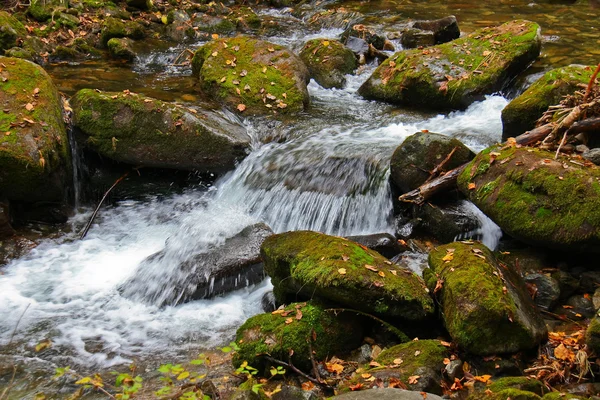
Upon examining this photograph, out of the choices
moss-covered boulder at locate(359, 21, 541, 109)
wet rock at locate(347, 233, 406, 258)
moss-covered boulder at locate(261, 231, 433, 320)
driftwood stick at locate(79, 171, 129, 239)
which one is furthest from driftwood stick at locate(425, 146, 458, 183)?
driftwood stick at locate(79, 171, 129, 239)

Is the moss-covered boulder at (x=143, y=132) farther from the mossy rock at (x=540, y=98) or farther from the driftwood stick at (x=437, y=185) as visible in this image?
the mossy rock at (x=540, y=98)

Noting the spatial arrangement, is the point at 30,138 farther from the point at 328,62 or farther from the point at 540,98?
the point at 540,98

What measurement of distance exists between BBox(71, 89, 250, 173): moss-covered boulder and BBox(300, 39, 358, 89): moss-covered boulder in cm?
359

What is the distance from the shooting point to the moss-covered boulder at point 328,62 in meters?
10.9

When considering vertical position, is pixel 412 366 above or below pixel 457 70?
below

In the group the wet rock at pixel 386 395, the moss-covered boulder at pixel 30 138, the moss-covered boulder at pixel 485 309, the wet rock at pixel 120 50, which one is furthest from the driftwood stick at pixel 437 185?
the wet rock at pixel 120 50

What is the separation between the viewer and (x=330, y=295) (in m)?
5.08

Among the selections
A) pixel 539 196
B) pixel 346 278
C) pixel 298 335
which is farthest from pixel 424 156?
pixel 298 335

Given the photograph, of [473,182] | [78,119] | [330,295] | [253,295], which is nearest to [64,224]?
[78,119]

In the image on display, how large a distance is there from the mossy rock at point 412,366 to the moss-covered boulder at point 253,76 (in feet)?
18.5

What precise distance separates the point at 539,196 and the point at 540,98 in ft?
7.30

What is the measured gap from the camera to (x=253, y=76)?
32.1 feet

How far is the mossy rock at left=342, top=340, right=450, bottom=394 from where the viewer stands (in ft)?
13.9

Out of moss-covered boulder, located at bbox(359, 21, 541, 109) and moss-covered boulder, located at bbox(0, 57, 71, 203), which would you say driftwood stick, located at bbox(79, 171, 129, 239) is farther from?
moss-covered boulder, located at bbox(359, 21, 541, 109)
